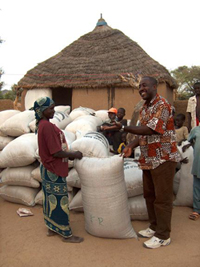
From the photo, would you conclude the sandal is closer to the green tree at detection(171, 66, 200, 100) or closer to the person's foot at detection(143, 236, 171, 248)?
the person's foot at detection(143, 236, 171, 248)

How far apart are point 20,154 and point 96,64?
602 cm

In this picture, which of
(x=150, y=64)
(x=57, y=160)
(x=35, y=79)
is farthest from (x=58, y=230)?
(x=35, y=79)

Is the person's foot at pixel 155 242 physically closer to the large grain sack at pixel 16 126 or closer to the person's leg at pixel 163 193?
the person's leg at pixel 163 193

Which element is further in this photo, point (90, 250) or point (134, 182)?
point (134, 182)

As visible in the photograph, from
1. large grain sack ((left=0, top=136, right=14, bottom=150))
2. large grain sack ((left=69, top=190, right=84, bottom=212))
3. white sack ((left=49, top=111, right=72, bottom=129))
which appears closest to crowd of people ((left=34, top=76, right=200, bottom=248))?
large grain sack ((left=69, top=190, right=84, bottom=212))

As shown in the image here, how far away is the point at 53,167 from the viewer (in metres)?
2.53

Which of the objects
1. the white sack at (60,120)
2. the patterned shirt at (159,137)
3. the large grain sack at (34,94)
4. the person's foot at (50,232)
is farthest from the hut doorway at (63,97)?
the patterned shirt at (159,137)

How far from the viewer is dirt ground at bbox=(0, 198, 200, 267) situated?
2.28m

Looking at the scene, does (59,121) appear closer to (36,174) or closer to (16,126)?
(16,126)

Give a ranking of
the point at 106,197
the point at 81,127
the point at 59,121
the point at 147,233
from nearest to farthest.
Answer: the point at 106,197 → the point at 147,233 → the point at 81,127 → the point at 59,121

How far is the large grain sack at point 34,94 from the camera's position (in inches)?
358

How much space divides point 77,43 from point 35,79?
223 centimetres

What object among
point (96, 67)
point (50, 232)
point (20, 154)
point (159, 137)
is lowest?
point (50, 232)

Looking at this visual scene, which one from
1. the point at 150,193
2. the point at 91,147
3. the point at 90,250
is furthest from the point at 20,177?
the point at 150,193
